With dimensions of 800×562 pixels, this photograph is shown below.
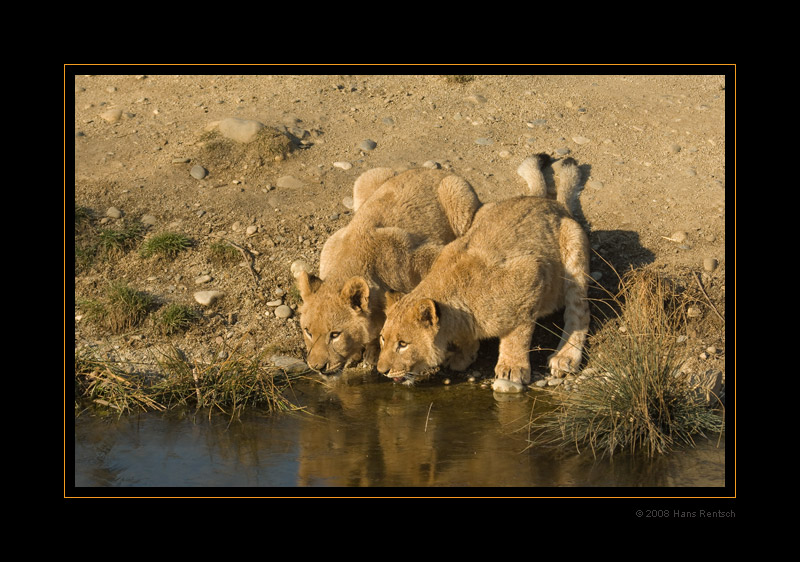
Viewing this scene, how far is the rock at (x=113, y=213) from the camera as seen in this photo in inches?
497

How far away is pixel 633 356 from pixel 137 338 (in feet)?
18.5


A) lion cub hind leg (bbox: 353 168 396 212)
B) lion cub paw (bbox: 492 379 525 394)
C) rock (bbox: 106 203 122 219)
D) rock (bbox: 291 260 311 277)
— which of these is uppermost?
lion cub hind leg (bbox: 353 168 396 212)

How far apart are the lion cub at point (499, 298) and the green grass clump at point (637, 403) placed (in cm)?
118

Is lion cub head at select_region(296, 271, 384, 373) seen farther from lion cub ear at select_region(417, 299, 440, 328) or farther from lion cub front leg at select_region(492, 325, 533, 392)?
lion cub front leg at select_region(492, 325, 533, 392)

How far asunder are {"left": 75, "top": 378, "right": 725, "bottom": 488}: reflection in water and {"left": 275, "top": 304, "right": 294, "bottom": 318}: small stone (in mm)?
1287

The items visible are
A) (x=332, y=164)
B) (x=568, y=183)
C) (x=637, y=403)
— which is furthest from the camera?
(x=332, y=164)

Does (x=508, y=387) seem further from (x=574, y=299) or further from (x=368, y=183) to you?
(x=368, y=183)

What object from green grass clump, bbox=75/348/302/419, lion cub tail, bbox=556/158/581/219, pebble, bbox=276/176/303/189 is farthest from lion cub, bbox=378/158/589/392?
pebble, bbox=276/176/303/189

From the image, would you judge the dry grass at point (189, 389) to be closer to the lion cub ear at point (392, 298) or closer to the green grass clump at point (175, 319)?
the green grass clump at point (175, 319)

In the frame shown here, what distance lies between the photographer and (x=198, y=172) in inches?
534

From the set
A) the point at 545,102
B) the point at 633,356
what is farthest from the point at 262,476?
the point at 545,102

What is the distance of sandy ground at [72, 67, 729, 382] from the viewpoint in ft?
37.7

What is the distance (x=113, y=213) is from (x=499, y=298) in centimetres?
570

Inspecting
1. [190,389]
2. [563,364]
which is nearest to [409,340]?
[563,364]
